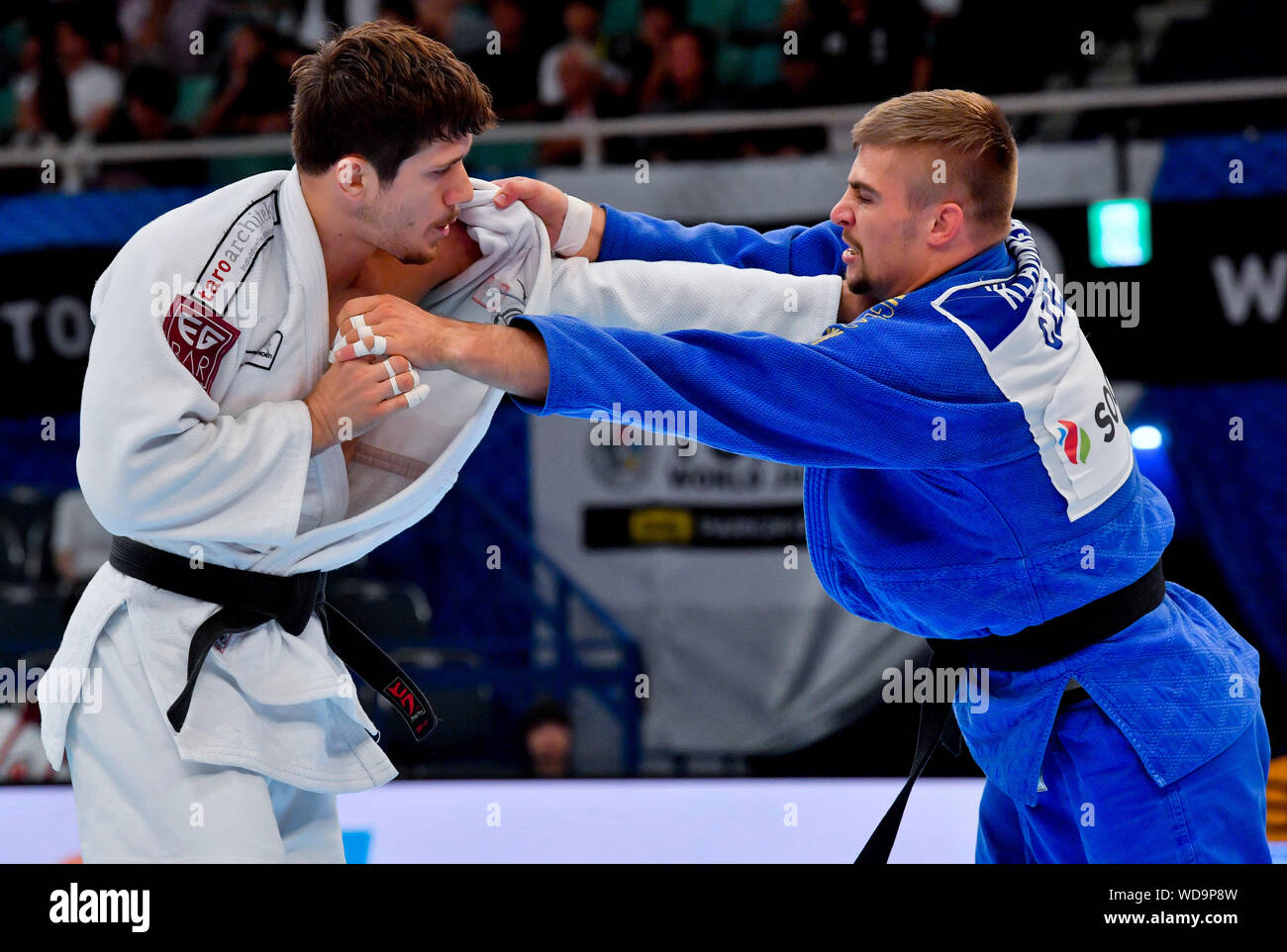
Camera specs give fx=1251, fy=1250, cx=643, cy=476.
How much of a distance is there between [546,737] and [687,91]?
3078mm

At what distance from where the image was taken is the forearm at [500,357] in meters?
1.86

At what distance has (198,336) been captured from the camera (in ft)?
6.24

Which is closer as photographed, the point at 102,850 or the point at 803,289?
the point at 102,850

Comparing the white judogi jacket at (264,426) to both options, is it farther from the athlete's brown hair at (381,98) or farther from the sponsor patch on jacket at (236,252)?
the athlete's brown hair at (381,98)

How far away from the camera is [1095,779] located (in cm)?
216

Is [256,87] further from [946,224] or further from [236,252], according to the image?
[946,224]

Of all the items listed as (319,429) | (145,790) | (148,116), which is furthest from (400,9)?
(145,790)

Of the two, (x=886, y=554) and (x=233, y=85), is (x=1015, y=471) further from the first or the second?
(x=233, y=85)

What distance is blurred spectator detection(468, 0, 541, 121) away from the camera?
5871 millimetres

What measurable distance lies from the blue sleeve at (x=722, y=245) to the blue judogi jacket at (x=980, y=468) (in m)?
0.36

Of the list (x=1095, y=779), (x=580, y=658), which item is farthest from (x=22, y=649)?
(x=1095, y=779)

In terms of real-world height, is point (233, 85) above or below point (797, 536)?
above

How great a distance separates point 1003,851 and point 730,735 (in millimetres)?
2773
